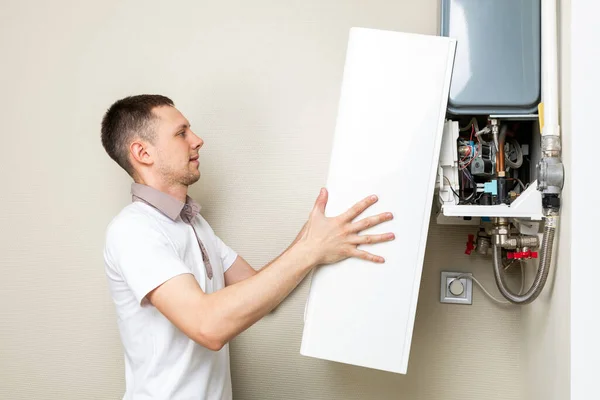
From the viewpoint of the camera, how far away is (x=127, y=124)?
1602mm

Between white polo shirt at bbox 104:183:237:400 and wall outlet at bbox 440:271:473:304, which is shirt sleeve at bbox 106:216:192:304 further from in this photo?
wall outlet at bbox 440:271:473:304

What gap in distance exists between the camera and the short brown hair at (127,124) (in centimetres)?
159

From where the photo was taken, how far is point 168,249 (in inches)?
54.2

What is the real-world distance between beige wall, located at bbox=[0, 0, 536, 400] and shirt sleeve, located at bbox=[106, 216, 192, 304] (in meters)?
0.50

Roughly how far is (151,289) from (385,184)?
601 millimetres

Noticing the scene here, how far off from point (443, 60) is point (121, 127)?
91 centimetres

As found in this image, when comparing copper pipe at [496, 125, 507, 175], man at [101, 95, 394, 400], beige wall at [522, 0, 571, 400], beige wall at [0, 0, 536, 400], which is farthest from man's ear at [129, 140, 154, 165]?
beige wall at [522, 0, 571, 400]

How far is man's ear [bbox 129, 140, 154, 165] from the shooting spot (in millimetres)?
1563

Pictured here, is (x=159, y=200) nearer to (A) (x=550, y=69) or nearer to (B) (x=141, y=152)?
(B) (x=141, y=152)

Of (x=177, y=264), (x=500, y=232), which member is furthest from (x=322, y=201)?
(x=500, y=232)

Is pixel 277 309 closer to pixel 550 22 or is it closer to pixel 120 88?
pixel 120 88

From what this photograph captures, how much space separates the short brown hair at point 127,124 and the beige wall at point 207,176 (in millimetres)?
304

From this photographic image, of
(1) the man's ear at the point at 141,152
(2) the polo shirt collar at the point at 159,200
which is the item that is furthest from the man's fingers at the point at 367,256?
(1) the man's ear at the point at 141,152

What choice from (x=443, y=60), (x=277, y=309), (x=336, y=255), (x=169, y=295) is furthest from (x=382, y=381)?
(x=443, y=60)
